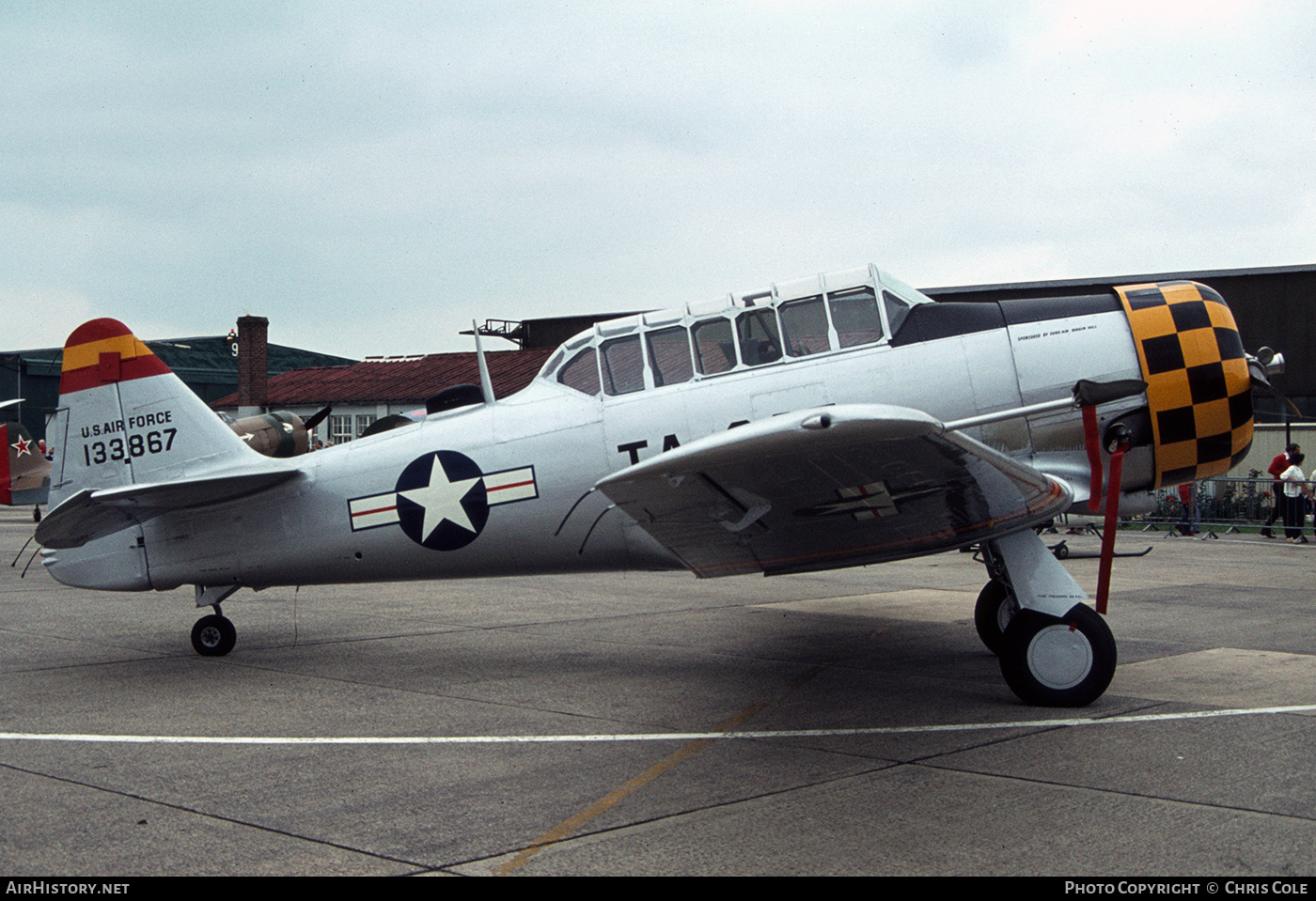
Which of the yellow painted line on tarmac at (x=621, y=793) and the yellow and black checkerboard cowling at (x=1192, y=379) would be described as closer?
the yellow painted line on tarmac at (x=621, y=793)

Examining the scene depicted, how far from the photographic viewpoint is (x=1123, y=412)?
6699mm

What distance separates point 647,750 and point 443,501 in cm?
284

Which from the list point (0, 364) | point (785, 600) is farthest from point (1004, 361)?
point (0, 364)

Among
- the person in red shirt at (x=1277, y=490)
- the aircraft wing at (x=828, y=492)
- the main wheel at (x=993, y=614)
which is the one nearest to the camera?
the aircraft wing at (x=828, y=492)

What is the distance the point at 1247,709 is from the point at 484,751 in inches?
169

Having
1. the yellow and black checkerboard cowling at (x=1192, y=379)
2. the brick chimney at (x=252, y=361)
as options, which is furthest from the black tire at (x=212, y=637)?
the brick chimney at (x=252, y=361)

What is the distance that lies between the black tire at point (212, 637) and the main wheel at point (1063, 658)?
19.4ft

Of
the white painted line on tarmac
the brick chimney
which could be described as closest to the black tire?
the white painted line on tarmac

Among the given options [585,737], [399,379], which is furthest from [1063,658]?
[399,379]

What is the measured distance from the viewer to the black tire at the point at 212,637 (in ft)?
27.7

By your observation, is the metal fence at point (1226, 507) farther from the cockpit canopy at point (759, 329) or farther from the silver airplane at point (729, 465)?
the cockpit canopy at point (759, 329)

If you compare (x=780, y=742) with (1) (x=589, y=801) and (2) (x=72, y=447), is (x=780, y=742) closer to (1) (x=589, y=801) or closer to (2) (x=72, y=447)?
(1) (x=589, y=801)

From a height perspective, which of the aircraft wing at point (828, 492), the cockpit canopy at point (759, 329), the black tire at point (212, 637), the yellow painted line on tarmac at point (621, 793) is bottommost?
the yellow painted line on tarmac at point (621, 793)
